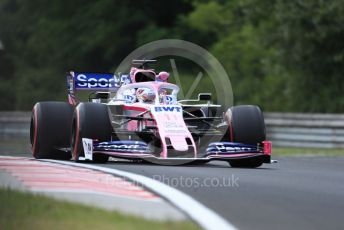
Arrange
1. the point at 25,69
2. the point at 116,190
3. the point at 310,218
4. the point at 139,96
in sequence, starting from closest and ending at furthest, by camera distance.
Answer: the point at 310,218 < the point at 116,190 < the point at 139,96 < the point at 25,69

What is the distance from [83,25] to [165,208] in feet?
144

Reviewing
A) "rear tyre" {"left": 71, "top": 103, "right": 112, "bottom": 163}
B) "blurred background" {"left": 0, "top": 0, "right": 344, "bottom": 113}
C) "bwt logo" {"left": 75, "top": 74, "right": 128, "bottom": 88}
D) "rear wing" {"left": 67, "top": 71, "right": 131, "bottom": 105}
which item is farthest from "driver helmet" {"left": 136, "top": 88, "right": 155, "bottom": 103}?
"blurred background" {"left": 0, "top": 0, "right": 344, "bottom": 113}

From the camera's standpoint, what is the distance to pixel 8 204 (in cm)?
837

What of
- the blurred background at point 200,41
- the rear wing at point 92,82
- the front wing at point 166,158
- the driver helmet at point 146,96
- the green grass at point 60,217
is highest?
the blurred background at point 200,41

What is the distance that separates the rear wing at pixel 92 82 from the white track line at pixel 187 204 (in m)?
6.03

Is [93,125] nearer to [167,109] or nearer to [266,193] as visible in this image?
[167,109]

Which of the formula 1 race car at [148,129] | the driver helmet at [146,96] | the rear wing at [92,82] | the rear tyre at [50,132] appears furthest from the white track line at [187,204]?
the rear wing at [92,82]

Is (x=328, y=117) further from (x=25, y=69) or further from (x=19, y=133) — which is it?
(x=25, y=69)

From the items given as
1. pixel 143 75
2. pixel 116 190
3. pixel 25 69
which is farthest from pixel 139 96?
pixel 25 69

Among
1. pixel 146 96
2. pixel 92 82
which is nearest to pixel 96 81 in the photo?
pixel 92 82

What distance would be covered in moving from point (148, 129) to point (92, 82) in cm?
341

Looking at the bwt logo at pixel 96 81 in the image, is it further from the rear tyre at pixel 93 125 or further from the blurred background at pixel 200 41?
the blurred background at pixel 200 41

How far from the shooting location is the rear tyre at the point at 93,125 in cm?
1348

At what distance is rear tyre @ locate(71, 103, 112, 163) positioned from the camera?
13.5 metres
